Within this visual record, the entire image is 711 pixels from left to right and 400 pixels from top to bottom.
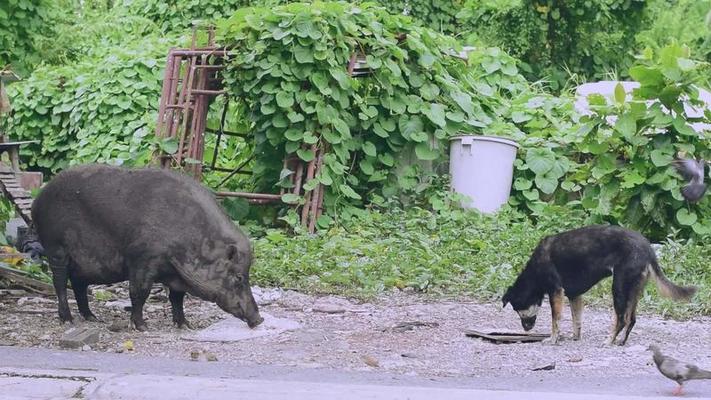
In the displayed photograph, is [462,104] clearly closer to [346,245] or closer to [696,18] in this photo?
[346,245]

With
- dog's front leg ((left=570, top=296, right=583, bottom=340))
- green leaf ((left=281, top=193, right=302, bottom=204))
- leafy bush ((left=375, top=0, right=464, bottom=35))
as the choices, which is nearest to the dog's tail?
Answer: dog's front leg ((left=570, top=296, right=583, bottom=340))

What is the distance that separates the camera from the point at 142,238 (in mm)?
9086

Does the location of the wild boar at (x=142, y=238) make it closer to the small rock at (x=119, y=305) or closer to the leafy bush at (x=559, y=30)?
the small rock at (x=119, y=305)

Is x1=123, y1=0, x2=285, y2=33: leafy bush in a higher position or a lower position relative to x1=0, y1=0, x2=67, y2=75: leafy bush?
higher

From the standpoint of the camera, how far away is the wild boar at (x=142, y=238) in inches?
358

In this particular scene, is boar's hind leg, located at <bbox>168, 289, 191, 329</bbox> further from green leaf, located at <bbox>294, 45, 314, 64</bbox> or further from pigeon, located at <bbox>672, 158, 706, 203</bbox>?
pigeon, located at <bbox>672, 158, 706, 203</bbox>

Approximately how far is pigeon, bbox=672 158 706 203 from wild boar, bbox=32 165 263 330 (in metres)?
5.37

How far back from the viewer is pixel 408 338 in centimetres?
890

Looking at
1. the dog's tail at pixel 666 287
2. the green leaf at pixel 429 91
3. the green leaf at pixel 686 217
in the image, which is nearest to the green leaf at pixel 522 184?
the green leaf at pixel 429 91

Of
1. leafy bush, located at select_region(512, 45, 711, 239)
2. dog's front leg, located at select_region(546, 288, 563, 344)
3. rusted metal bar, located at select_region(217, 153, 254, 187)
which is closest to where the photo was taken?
dog's front leg, located at select_region(546, 288, 563, 344)

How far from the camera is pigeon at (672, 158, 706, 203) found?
12375mm

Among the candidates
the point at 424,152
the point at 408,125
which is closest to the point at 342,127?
the point at 408,125

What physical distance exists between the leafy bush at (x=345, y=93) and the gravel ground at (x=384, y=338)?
3.47 meters

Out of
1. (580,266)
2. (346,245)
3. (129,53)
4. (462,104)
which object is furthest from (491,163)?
(129,53)
